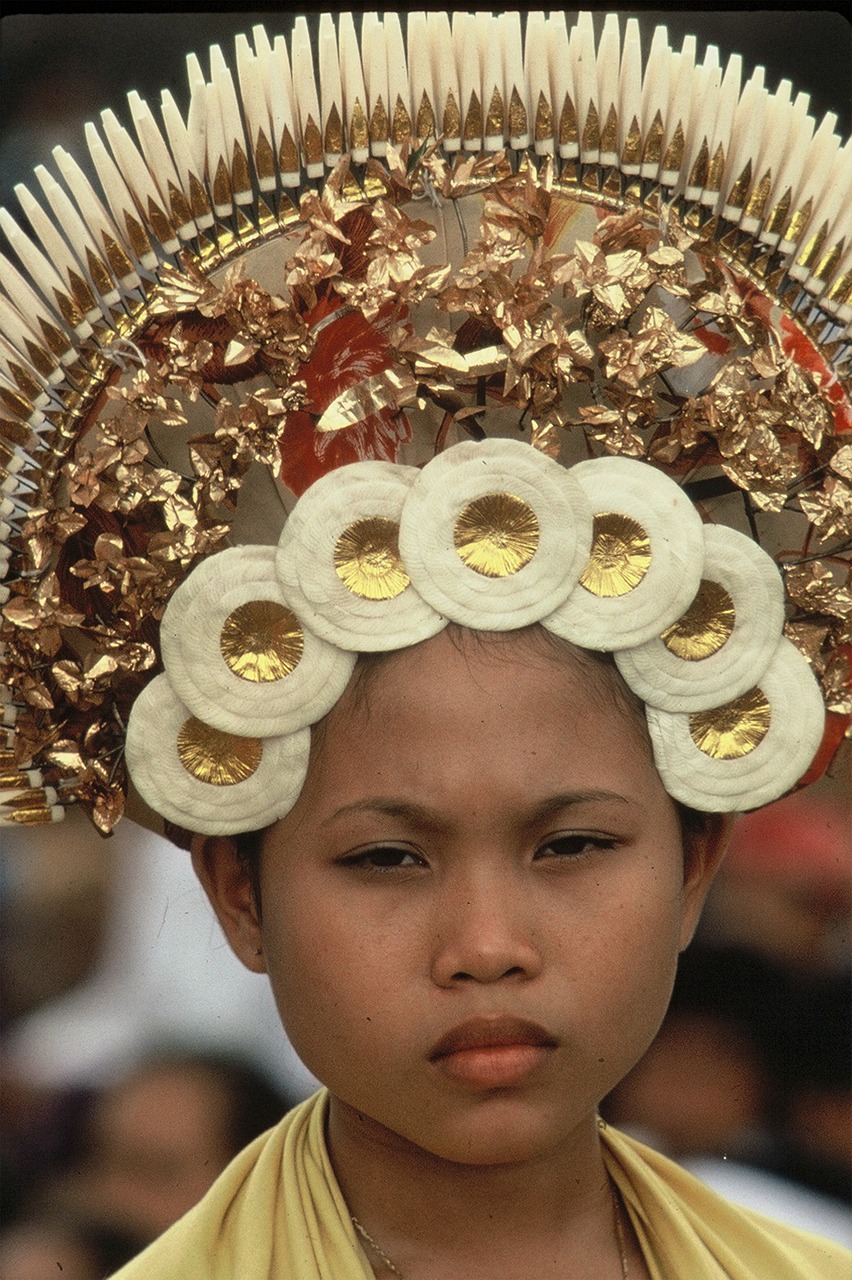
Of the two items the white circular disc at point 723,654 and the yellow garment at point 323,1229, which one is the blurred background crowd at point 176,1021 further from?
the white circular disc at point 723,654

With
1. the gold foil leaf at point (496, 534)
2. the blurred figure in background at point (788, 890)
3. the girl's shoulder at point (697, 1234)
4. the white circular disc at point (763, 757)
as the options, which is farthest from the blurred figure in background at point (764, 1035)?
the gold foil leaf at point (496, 534)

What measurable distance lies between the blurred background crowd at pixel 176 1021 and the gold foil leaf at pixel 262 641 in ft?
1.47

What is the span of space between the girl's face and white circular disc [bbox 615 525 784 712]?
30 mm

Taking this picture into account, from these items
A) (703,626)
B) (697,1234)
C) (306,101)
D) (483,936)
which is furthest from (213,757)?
(697,1234)

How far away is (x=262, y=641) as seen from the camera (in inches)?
47.6

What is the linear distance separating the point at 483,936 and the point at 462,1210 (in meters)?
0.29

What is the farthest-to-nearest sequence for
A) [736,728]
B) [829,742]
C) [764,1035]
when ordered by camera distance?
[764,1035] → [829,742] → [736,728]

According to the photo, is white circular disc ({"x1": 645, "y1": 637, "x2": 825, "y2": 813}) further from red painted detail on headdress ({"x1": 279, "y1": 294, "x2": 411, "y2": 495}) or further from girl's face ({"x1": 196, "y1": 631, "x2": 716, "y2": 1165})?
red painted detail on headdress ({"x1": 279, "y1": 294, "x2": 411, "y2": 495})

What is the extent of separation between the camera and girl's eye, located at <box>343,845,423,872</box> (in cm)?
120

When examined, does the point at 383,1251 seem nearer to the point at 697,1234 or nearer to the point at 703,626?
the point at 697,1234

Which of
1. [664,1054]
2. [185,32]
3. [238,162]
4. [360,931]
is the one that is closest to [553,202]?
[238,162]

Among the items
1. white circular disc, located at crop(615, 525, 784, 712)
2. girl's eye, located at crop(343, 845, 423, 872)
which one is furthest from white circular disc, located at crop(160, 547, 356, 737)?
white circular disc, located at crop(615, 525, 784, 712)

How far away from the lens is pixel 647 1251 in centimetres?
137

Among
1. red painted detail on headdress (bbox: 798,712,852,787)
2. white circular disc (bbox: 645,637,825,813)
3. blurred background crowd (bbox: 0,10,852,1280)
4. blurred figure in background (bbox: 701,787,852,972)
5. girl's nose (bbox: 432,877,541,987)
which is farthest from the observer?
blurred figure in background (bbox: 701,787,852,972)
